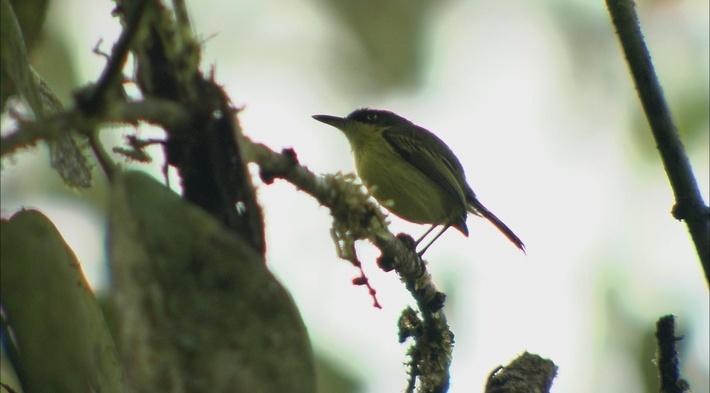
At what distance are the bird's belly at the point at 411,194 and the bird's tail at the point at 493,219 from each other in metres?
0.59

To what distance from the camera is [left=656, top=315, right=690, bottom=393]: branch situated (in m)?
2.40

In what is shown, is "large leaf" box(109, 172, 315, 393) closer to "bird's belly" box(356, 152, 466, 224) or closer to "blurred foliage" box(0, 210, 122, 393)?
"blurred foliage" box(0, 210, 122, 393)

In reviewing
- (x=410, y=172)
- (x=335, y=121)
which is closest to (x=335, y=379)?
(x=410, y=172)

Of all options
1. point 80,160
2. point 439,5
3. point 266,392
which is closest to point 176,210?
point 266,392

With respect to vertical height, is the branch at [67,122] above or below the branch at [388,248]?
below

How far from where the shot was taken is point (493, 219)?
7.92 meters

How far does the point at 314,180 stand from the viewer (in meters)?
2.61

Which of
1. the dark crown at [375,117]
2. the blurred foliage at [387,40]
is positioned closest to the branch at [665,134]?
the dark crown at [375,117]

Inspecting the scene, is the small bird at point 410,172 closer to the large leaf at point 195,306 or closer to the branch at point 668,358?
the branch at point 668,358

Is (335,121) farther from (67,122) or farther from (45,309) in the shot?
(67,122)

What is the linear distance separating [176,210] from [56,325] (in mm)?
682

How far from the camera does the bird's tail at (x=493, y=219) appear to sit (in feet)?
25.8

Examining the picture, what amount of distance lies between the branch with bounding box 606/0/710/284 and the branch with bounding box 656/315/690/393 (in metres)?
0.29

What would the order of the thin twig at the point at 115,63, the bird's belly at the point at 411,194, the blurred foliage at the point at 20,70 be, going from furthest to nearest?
the bird's belly at the point at 411,194 < the blurred foliage at the point at 20,70 < the thin twig at the point at 115,63
